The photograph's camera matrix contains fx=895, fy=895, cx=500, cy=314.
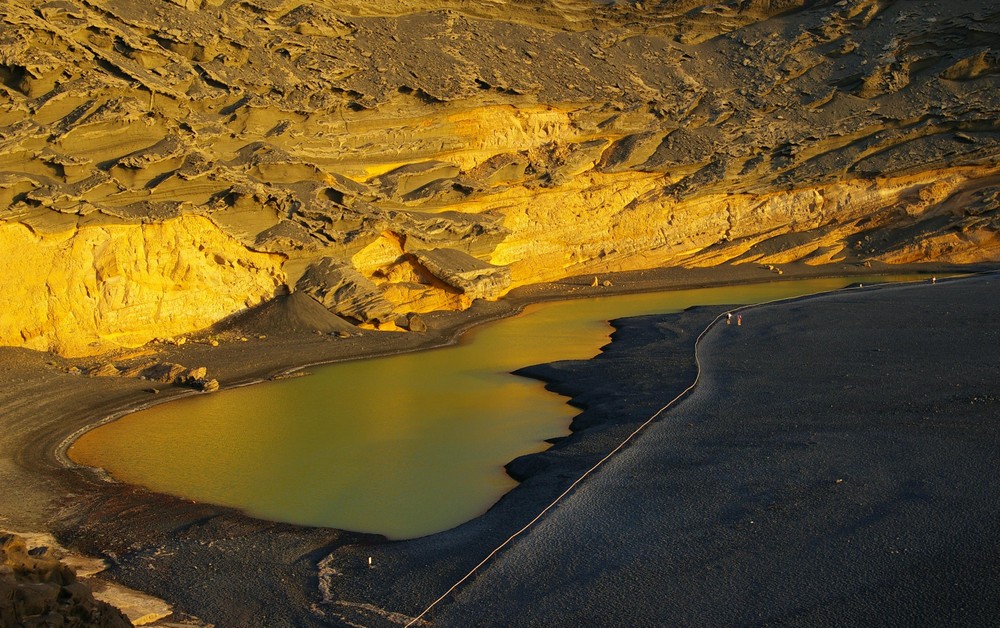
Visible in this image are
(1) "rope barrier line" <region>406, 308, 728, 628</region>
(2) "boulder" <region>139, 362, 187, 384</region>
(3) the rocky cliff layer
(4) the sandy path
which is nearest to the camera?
(4) the sandy path

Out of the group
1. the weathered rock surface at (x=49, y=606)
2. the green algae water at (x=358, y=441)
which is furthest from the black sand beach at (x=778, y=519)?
the weathered rock surface at (x=49, y=606)

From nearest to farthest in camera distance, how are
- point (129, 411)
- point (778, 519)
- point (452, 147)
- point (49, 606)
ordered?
point (49, 606), point (778, 519), point (129, 411), point (452, 147)

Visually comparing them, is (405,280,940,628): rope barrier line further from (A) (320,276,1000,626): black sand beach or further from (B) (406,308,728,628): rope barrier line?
(A) (320,276,1000,626): black sand beach

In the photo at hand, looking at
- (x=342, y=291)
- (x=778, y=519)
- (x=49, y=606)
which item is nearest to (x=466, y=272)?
(x=342, y=291)

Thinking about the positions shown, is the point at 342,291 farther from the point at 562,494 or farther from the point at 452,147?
the point at 562,494

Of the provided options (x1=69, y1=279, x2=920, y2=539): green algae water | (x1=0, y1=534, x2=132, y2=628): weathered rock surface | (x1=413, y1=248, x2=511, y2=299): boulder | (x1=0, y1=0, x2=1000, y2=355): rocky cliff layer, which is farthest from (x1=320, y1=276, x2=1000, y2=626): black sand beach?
(x1=413, y1=248, x2=511, y2=299): boulder

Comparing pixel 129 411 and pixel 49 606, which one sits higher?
pixel 49 606

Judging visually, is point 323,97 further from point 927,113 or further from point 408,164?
point 927,113
